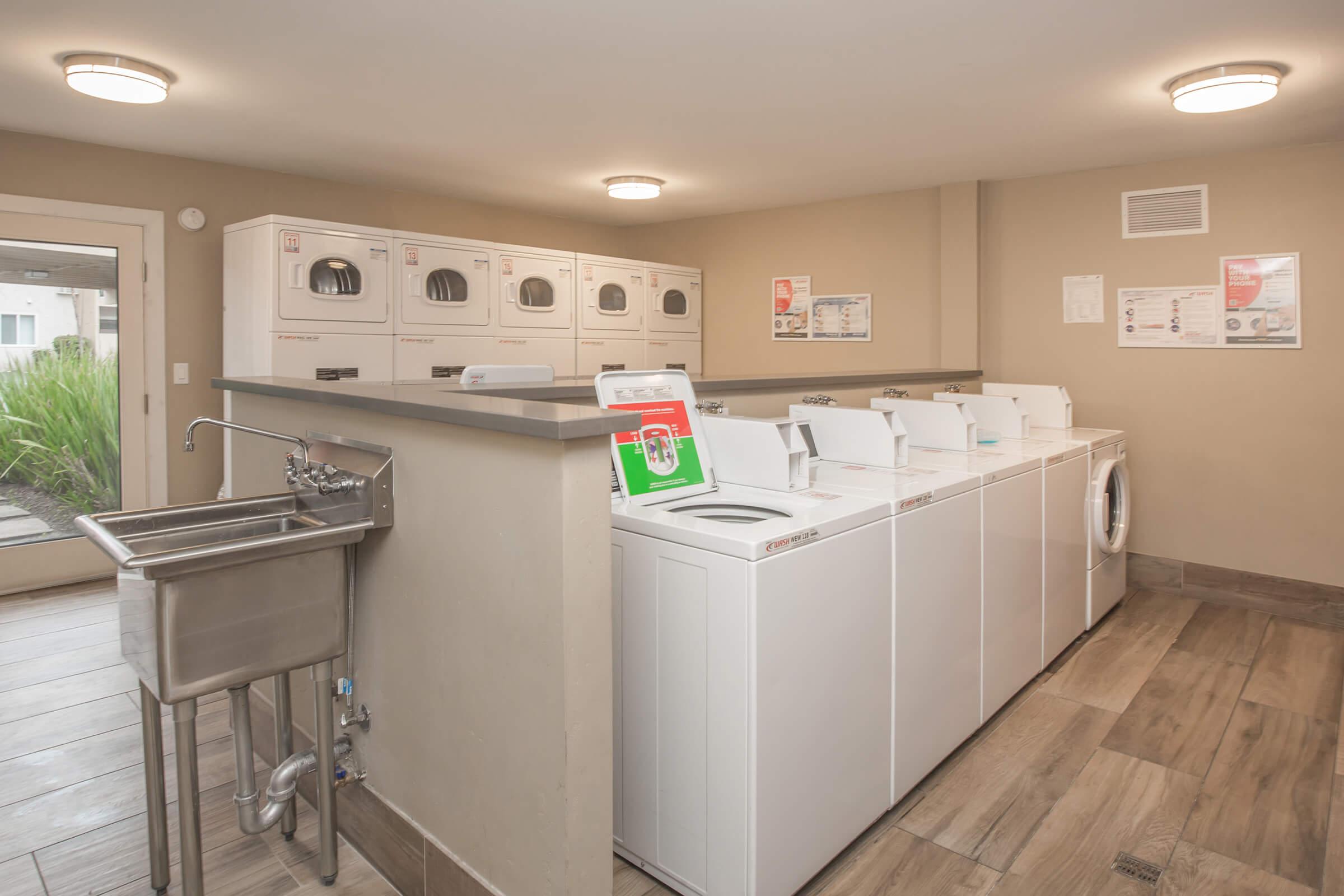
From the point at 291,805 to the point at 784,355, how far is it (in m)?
4.55

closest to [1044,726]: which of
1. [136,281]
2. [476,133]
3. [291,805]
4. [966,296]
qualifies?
[291,805]

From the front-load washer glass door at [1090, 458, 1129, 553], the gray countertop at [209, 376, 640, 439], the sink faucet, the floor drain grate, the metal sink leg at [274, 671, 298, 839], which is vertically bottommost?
the floor drain grate

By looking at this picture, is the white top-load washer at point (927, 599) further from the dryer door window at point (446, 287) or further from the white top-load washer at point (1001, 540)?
the dryer door window at point (446, 287)

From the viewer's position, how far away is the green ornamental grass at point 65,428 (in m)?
3.94

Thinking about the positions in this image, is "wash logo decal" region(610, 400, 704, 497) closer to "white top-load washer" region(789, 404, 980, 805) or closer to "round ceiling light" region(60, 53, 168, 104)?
"white top-load washer" region(789, 404, 980, 805)

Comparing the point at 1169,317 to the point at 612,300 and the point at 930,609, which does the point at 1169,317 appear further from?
the point at 612,300

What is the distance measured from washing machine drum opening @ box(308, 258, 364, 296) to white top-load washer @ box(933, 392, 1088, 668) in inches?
121

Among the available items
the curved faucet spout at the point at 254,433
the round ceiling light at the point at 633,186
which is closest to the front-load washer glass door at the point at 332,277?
the round ceiling light at the point at 633,186

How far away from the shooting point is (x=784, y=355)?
5.83m

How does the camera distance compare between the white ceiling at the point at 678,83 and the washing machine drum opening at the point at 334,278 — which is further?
the washing machine drum opening at the point at 334,278

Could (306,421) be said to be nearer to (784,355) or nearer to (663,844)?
(663,844)

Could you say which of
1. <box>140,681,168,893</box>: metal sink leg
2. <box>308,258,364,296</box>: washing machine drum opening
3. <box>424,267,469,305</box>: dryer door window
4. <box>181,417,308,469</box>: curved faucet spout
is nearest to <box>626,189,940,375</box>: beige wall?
<box>424,267,469,305</box>: dryer door window

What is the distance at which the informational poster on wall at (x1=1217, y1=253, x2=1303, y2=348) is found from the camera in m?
3.83

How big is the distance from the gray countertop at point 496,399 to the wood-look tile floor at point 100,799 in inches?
43.2
